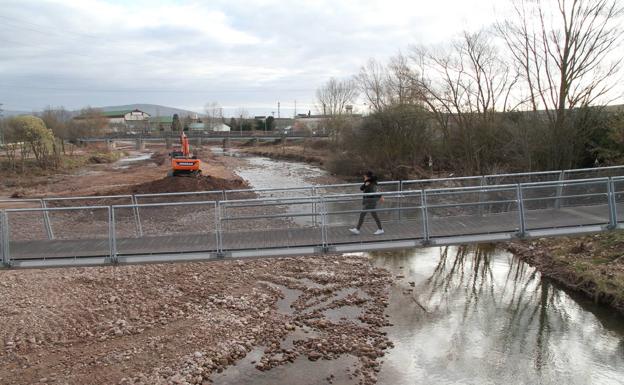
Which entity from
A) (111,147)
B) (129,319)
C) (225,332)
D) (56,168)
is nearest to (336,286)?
(225,332)

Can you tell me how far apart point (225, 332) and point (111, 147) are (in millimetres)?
91345

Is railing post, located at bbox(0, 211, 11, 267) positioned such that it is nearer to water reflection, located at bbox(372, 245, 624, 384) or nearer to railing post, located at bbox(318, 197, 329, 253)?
railing post, located at bbox(318, 197, 329, 253)

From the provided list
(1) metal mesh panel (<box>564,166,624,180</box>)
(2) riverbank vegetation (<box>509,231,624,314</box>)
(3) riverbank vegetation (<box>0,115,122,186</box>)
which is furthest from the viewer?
(3) riverbank vegetation (<box>0,115,122,186</box>)

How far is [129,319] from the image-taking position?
1256 cm

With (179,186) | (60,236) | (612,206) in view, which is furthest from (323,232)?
(179,186)

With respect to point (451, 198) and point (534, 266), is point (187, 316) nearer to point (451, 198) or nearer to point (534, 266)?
point (451, 198)

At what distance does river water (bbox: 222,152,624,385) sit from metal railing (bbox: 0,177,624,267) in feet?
9.11

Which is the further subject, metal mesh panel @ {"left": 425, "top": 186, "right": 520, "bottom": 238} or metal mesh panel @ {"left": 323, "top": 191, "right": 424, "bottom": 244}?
metal mesh panel @ {"left": 425, "top": 186, "right": 520, "bottom": 238}

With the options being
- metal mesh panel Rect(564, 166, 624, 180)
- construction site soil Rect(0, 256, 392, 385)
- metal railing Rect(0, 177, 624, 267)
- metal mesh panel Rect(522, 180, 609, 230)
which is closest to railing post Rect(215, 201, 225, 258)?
metal railing Rect(0, 177, 624, 267)

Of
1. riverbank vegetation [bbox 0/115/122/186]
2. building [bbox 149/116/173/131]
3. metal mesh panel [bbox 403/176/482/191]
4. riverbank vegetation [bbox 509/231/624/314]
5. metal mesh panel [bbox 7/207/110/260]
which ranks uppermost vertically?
building [bbox 149/116/173/131]

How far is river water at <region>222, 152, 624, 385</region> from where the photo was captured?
33.3ft

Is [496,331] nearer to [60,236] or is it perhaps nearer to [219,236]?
[219,236]

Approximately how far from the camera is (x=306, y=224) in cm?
1205

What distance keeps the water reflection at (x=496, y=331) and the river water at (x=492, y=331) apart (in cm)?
2
